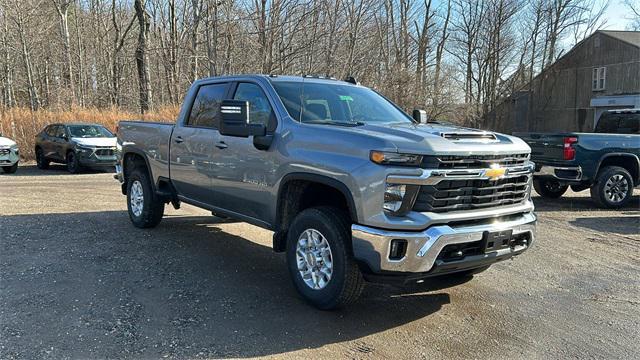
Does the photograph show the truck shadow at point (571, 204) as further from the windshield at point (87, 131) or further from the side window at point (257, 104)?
the windshield at point (87, 131)

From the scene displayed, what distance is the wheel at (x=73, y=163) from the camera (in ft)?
51.2

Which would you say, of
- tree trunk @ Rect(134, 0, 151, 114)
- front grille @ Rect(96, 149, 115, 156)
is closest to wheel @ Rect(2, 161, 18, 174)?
front grille @ Rect(96, 149, 115, 156)

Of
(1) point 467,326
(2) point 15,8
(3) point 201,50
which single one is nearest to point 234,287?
(1) point 467,326

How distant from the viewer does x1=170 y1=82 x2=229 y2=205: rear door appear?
5.79m

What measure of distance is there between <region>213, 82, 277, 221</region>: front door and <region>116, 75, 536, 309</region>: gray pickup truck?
0.05 ft

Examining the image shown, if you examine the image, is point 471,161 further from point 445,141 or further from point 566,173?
point 566,173

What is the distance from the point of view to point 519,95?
140 ft

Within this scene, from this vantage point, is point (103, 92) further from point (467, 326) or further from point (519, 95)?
point (467, 326)

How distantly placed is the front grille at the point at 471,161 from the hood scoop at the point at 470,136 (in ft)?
0.56

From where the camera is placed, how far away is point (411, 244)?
146 inches

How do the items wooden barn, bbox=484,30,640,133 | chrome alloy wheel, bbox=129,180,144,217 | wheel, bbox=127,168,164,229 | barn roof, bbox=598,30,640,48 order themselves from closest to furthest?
1. wheel, bbox=127,168,164,229
2. chrome alloy wheel, bbox=129,180,144,217
3. wooden barn, bbox=484,30,640,133
4. barn roof, bbox=598,30,640,48

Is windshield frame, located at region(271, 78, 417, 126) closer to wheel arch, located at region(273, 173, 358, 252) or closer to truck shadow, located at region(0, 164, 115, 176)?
wheel arch, located at region(273, 173, 358, 252)

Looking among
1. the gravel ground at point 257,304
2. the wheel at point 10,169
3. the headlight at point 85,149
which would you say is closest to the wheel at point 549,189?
the gravel ground at point 257,304

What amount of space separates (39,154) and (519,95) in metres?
37.2
